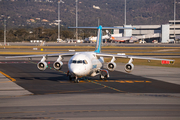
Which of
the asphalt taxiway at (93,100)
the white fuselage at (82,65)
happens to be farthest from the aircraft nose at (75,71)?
the asphalt taxiway at (93,100)

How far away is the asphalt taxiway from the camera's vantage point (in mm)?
18812

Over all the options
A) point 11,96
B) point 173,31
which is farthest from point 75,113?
point 173,31

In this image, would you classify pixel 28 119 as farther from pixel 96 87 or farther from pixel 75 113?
pixel 96 87

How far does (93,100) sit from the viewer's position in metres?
23.7

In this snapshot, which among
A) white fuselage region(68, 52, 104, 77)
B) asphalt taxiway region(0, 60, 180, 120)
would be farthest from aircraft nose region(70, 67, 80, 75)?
asphalt taxiway region(0, 60, 180, 120)

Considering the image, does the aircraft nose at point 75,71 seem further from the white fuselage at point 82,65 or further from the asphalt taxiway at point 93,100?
the asphalt taxiway at point 93,100

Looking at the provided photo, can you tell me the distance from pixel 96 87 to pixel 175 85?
8256mm

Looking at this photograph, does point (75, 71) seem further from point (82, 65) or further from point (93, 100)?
point (93, 100)

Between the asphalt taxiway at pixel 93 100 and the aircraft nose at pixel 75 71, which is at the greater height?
the aircraft nose at pixel 75 71

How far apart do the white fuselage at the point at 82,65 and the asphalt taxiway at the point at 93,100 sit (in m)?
1.26

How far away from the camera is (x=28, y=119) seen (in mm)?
17531

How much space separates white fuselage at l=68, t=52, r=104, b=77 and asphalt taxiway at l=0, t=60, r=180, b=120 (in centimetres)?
126

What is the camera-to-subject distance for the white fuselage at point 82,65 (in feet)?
105

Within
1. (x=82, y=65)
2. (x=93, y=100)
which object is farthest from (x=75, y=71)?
(x=93, y=100)
